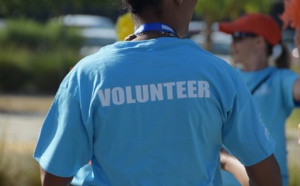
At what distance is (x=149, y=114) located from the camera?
2.64 m

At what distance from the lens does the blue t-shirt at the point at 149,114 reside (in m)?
2.63

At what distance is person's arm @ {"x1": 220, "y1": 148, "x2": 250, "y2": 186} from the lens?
3.04 metres

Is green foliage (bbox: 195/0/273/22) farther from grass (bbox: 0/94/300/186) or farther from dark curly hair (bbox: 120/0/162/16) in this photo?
dark curly hair (bbox: 120/0/162/16)

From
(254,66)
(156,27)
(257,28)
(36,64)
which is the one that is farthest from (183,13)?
(36,64)

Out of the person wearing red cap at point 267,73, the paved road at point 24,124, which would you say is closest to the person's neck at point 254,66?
the person wearing red cap at point 267,73

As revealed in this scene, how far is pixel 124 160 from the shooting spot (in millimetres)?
2660

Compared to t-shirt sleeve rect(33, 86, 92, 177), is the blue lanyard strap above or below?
above

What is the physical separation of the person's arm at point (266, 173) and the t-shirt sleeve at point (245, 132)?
17 millimetres

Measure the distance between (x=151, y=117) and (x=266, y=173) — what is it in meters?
0.45

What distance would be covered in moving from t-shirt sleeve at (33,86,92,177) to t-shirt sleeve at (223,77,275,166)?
474mm

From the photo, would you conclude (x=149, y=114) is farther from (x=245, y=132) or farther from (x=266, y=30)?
(x=266, y=30)

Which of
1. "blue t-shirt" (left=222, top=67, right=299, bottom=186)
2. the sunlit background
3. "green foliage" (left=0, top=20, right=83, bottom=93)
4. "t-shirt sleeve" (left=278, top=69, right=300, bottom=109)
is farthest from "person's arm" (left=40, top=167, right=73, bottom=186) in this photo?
"green foliage" (left=0, top=20, right=83, bottom=93)

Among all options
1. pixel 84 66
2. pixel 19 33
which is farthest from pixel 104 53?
pixel 19 33

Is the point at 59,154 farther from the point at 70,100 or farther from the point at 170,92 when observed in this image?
the point at 170,92
